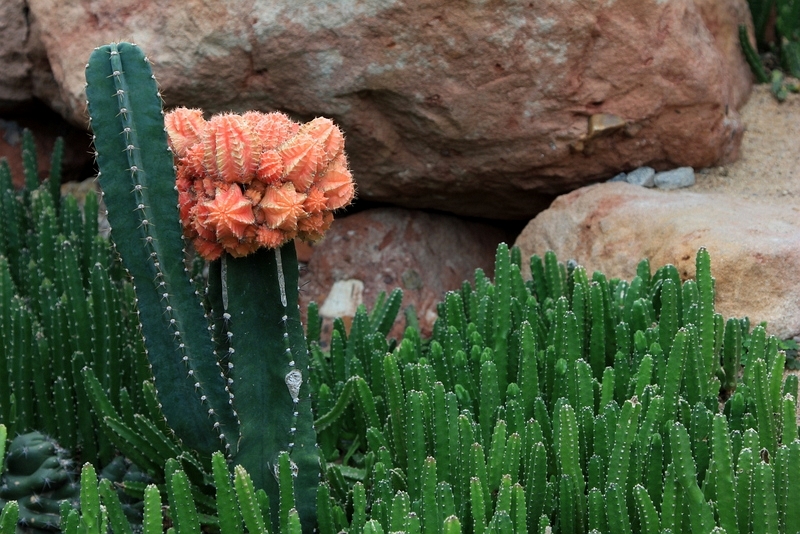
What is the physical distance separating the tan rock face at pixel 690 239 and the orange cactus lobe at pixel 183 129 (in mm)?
1991

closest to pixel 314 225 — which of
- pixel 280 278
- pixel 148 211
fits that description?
pixel 280 278

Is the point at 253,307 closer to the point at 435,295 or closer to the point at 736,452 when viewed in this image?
the point at 736,452

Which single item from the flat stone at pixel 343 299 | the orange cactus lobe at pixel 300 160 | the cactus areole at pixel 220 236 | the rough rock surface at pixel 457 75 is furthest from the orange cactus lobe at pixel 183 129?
the flat stone at pixel 343 299

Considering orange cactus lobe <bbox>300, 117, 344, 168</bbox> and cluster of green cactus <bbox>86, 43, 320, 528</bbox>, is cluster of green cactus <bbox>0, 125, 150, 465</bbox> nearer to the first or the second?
cluster of green cactus <bbox>86, 43, 320, 528</bbox>

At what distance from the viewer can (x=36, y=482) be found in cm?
287

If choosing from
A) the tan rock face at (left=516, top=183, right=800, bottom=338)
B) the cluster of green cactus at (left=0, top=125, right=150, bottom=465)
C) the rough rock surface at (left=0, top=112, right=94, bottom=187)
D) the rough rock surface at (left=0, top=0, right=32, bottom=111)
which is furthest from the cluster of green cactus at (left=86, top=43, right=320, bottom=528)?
the rough rock surface at (left=0, top=112, right=94, bottom=187)

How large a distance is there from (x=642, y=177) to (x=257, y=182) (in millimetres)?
2506

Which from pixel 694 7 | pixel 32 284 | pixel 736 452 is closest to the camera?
pixel 736 452

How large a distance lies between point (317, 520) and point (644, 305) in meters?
1.31

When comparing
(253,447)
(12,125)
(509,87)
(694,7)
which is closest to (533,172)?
(509,87)

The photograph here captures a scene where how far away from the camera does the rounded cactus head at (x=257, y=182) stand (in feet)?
6.82

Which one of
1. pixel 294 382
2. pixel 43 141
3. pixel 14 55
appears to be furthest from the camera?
pixel 43 141

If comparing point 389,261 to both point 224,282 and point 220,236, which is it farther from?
point 220,236

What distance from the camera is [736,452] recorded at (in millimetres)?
2418
